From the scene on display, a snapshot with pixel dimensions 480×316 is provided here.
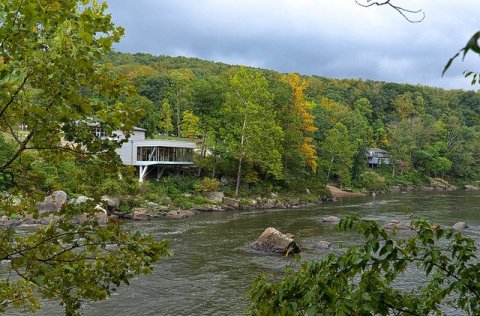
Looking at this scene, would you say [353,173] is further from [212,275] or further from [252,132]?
[212,275]

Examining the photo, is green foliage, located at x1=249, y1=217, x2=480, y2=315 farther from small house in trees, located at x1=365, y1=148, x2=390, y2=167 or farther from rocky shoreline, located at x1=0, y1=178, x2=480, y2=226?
small house in trees, located at x1=365, y1=148, x2=390, y2=167

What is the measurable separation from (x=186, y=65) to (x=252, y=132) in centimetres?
6232

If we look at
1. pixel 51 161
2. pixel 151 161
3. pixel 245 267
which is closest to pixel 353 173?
pixel 151 161

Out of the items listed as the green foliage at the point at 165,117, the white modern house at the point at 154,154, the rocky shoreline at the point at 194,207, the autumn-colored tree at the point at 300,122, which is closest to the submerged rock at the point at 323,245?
the rocky shoreline at the point at 194,207

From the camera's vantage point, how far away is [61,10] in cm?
352

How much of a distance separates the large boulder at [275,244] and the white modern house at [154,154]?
67.1ft

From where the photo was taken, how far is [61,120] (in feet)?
11.0

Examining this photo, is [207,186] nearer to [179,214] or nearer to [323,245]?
[179,214]

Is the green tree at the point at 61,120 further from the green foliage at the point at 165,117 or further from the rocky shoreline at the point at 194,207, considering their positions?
the green foliage at the point at 165,117

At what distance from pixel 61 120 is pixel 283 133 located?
38.5 metres

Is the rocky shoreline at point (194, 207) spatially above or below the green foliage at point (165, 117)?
below

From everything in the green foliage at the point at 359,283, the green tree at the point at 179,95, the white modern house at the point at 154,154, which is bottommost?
the green foliage at the point at 359,283

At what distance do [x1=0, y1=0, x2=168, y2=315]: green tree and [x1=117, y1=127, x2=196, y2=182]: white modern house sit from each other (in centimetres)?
3347

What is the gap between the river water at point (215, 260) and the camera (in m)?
11.8
